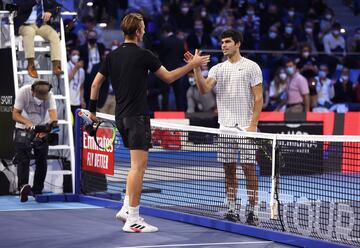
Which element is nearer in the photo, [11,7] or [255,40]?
[11,7]

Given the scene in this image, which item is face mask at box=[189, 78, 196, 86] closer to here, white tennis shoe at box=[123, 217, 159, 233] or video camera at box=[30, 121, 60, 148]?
video camera at box=[30, 121, 60, 148]

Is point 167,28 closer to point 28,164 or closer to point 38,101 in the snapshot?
point 38,101

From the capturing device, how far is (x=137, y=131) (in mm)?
10602

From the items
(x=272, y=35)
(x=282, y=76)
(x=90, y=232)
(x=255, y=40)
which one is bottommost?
(x=90, y=232)

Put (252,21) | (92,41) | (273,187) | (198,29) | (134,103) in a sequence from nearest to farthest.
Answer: (273,187) → (134,103) → (92,41) → (198,29) → (252,21)

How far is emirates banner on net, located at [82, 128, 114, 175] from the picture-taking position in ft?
43.9

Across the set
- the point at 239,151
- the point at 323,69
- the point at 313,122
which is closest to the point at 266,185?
the point at 239,151

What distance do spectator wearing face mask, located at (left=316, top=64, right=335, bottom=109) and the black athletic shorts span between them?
14.3m

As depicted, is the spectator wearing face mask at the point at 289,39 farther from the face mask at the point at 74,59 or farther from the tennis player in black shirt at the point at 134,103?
the tennis player in black shirt at the point at 134,103

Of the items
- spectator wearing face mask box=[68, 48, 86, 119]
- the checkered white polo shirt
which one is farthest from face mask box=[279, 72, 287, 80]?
the checkered white polo shirt

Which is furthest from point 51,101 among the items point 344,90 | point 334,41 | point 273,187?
point 334,41

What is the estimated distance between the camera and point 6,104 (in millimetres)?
14930

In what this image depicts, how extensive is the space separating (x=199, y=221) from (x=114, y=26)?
15001 millimetres

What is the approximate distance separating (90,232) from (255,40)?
52.1 ft
